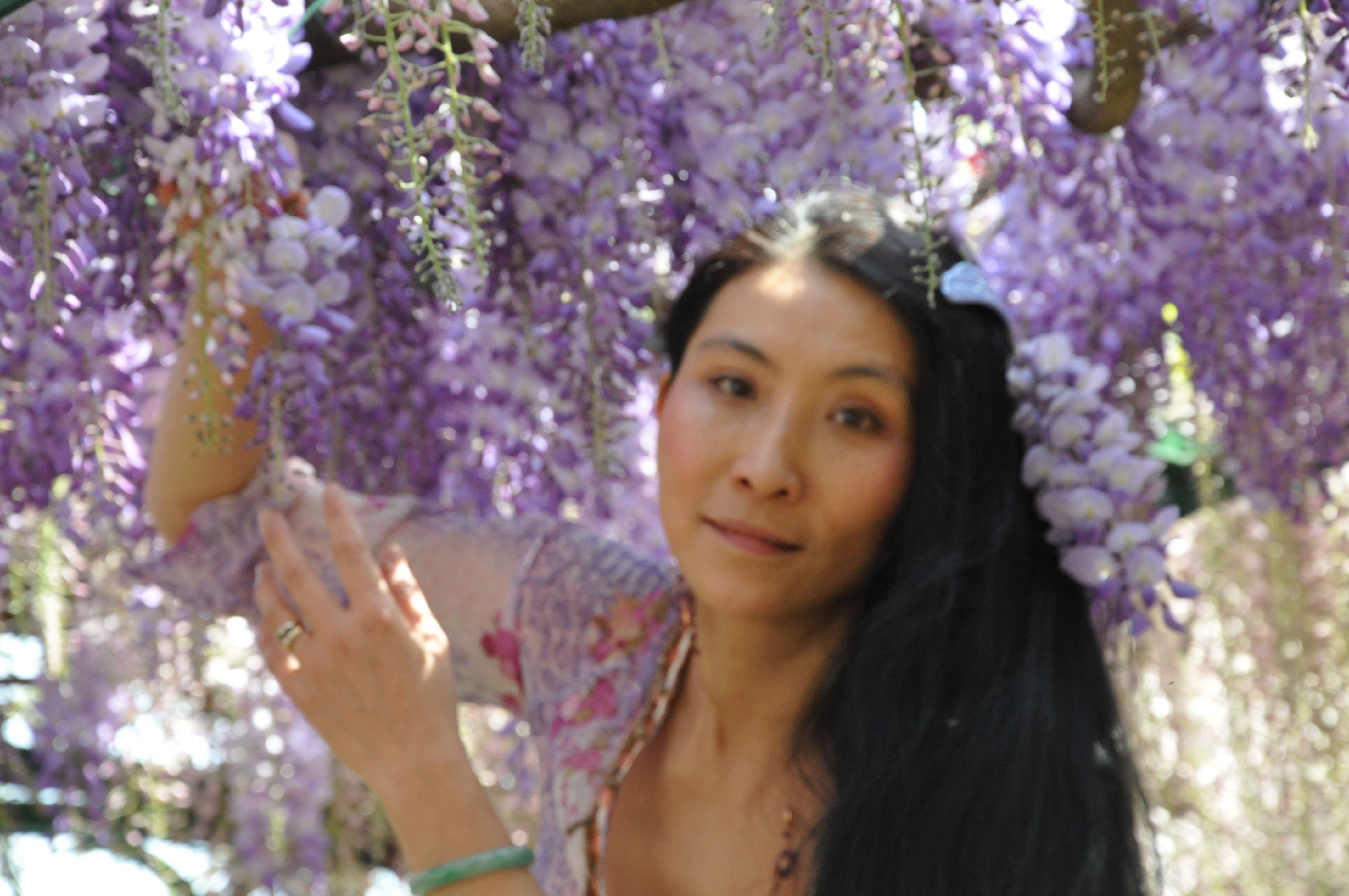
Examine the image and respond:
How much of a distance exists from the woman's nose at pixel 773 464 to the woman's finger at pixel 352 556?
37cm

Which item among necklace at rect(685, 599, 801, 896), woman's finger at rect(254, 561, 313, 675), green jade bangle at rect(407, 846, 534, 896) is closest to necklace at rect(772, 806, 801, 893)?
necklace at rect(685, 599, 801, 896)

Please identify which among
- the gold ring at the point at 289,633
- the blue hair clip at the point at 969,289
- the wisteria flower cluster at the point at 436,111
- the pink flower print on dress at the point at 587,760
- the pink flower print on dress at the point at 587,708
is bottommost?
the pink flower print on dress at the point at 587,760

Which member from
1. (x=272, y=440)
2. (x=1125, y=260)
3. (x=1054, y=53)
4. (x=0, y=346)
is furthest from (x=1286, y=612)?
(x=0, y=346)

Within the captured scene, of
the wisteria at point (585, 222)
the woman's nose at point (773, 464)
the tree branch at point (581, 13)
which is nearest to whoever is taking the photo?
the wisteria at point (585, 222)

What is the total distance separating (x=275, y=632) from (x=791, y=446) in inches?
21.9

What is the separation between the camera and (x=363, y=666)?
1.36 meters

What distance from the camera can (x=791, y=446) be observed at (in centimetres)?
135

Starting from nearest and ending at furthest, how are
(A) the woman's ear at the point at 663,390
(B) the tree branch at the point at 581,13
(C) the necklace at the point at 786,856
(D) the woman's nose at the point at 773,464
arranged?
(B) the tree branch at the point at 581,13
(D) the woman's nose at the point at 773,464
(C) the necklace at the point at 786,856
(A) the woman's ear at the point at 663,390

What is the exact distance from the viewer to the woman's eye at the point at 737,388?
142 cm

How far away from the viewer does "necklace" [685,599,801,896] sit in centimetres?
148

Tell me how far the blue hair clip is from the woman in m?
0.01

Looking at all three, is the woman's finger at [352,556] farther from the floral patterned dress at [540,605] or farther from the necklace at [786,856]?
the necklace at [786,856]

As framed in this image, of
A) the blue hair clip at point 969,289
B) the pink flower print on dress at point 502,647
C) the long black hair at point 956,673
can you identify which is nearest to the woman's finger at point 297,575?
the pink flower print on dress at point 502,647

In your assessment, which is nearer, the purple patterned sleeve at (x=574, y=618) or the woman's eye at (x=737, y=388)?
the woman's eye at (x=737, y=388)
